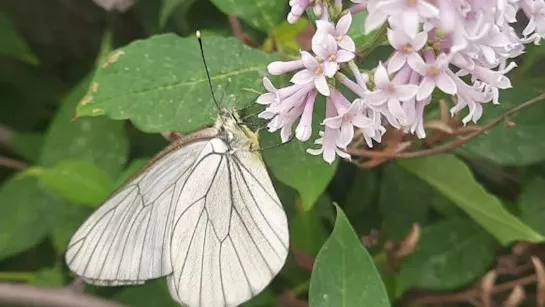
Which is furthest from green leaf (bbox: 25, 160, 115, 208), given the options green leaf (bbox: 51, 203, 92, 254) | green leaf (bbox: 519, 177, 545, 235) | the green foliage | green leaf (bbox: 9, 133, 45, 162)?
green leaf (bbox: 519, 177, 545, 235)

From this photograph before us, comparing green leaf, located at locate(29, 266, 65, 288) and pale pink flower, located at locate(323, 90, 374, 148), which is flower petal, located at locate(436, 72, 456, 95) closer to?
pale pink flower, located at locate(323, 90, 374, 148)

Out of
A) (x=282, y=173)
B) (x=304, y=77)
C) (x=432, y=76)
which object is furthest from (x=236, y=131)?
(x=432, y=76)

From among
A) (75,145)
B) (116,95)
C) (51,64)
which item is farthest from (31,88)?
(116,95)

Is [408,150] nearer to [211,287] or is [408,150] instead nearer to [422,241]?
[422,241]

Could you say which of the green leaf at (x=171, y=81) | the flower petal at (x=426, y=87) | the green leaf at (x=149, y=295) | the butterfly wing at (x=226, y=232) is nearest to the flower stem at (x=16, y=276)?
the green leaf at (x=149, y=295)

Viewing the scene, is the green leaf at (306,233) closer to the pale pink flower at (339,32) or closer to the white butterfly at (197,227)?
the white butterfly at (197,227)

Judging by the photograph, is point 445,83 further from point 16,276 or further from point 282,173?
point 16,276
